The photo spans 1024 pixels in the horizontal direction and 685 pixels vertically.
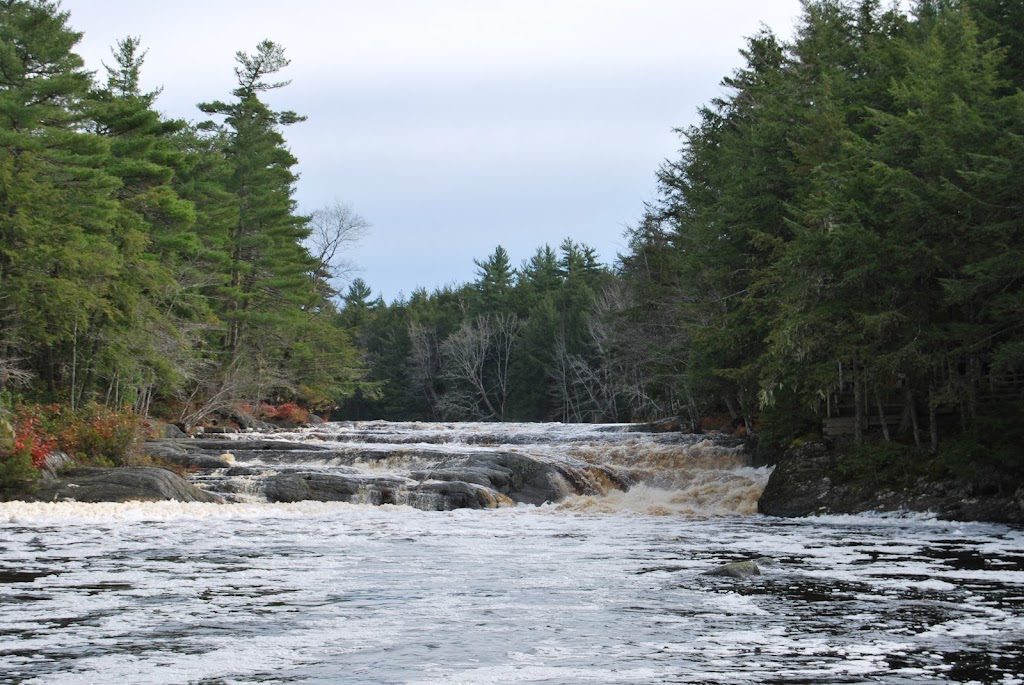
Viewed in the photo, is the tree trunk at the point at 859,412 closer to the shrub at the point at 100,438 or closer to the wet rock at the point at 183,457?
the wet rock at the point at 183,457

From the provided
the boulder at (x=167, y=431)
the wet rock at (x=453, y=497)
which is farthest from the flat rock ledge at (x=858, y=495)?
the boulder at (x=167, y=431)

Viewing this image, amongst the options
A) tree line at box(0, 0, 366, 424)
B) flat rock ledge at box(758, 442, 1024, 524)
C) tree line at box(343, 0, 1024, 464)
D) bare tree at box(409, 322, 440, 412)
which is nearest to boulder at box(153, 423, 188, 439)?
tree line at box(0, 0, 366, 424)

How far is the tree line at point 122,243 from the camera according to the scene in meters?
27.2

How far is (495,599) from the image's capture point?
10961 millimetres

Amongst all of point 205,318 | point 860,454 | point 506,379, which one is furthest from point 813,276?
point 506,379

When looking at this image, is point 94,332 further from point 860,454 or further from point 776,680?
point 776,680

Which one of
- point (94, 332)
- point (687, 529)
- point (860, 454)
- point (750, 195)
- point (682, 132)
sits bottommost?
point (687, 529)

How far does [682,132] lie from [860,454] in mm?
29122

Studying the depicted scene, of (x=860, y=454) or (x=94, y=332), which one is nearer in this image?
(x=860, y=454)

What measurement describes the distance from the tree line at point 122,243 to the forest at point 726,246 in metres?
0.11

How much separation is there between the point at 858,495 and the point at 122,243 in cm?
2349

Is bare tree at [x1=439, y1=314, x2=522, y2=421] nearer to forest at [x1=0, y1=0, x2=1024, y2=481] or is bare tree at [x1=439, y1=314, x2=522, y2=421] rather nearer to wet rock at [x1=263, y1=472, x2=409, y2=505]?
forest at [x1=0, y1=0, x2=1024, y2=481]

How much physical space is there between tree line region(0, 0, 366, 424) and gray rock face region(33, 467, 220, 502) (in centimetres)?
566

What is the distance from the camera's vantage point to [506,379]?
266ft
